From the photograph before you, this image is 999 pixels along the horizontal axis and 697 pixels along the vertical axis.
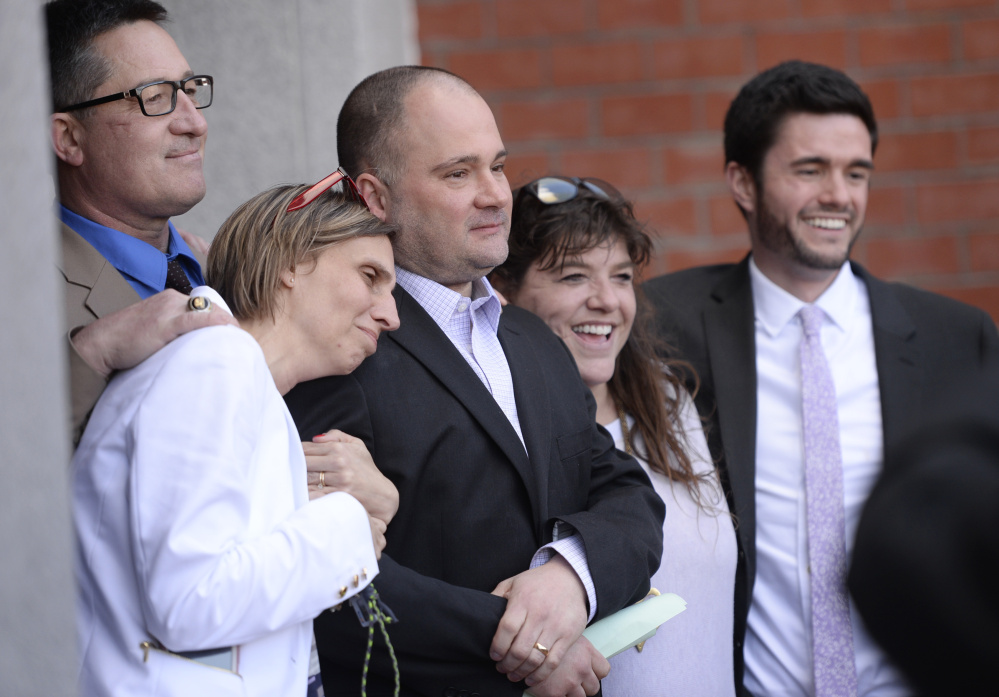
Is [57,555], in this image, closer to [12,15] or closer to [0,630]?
[0,630]

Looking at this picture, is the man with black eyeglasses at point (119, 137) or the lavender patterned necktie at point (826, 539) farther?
the lavender patterned necktie at point (826, 539)

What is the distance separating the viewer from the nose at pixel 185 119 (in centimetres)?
197

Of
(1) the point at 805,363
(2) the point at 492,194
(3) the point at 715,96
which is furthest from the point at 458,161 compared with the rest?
(3) the point at 715,96

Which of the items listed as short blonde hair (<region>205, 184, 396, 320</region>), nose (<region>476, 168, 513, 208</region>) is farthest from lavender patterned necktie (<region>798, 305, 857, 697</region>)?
short blonde hair (<region>205, 184, 396, 320</region>)

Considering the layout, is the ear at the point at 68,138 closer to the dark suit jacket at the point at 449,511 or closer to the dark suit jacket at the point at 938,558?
the dark suit jacket at the point at 449,511

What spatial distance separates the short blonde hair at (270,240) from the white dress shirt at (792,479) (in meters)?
1.41

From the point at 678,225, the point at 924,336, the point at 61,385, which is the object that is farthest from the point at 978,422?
the point at 678,225

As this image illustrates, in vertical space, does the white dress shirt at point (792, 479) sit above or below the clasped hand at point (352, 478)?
below

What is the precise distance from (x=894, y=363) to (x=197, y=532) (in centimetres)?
207

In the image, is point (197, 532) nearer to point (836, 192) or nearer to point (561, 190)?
point (561, 190)

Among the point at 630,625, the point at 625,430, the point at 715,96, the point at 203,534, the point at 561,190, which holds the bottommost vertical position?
the point at 630,625

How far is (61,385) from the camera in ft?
3.63

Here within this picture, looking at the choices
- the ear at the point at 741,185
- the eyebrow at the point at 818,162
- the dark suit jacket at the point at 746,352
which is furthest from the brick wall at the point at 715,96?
the dark suit jacket at the point at 746,352

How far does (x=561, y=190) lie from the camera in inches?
97.0
